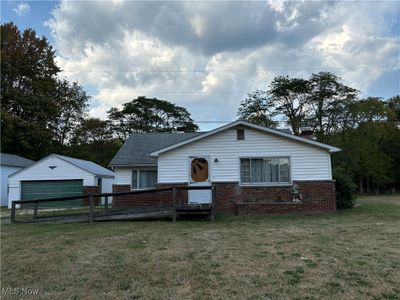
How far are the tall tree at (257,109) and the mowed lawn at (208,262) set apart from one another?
31.6 m

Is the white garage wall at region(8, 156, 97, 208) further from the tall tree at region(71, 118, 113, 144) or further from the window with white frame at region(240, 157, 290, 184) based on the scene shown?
the tall tree at region(71, 118, 113, 144)

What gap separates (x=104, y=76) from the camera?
2197 cm

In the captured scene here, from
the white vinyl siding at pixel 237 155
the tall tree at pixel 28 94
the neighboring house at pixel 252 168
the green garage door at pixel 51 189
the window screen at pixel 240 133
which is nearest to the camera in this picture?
the neighboring house at pixel 252 168

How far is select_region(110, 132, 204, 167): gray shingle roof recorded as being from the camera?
1902 cm

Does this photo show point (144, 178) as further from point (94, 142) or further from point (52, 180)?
point (94, 142)

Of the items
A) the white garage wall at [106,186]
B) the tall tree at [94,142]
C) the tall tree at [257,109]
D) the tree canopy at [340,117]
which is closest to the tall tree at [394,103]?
the tree canopy at [340,117]

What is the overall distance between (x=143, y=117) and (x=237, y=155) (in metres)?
32.4

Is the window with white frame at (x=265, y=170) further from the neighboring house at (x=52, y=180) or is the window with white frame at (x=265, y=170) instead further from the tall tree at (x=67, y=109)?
the tall tree at (x=67, y=109)

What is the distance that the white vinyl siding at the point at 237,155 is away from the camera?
→ 14.0 meters

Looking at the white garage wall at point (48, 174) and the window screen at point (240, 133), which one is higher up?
the window screen at point (240, 133)

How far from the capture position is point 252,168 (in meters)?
14.4

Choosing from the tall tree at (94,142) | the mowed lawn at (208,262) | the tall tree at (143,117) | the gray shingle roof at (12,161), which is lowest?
the mowed lawn at (208,262)

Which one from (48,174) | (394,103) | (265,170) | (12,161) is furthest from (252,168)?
(394,103)

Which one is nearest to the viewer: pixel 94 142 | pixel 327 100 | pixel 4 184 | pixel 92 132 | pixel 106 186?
pixel 4 184
